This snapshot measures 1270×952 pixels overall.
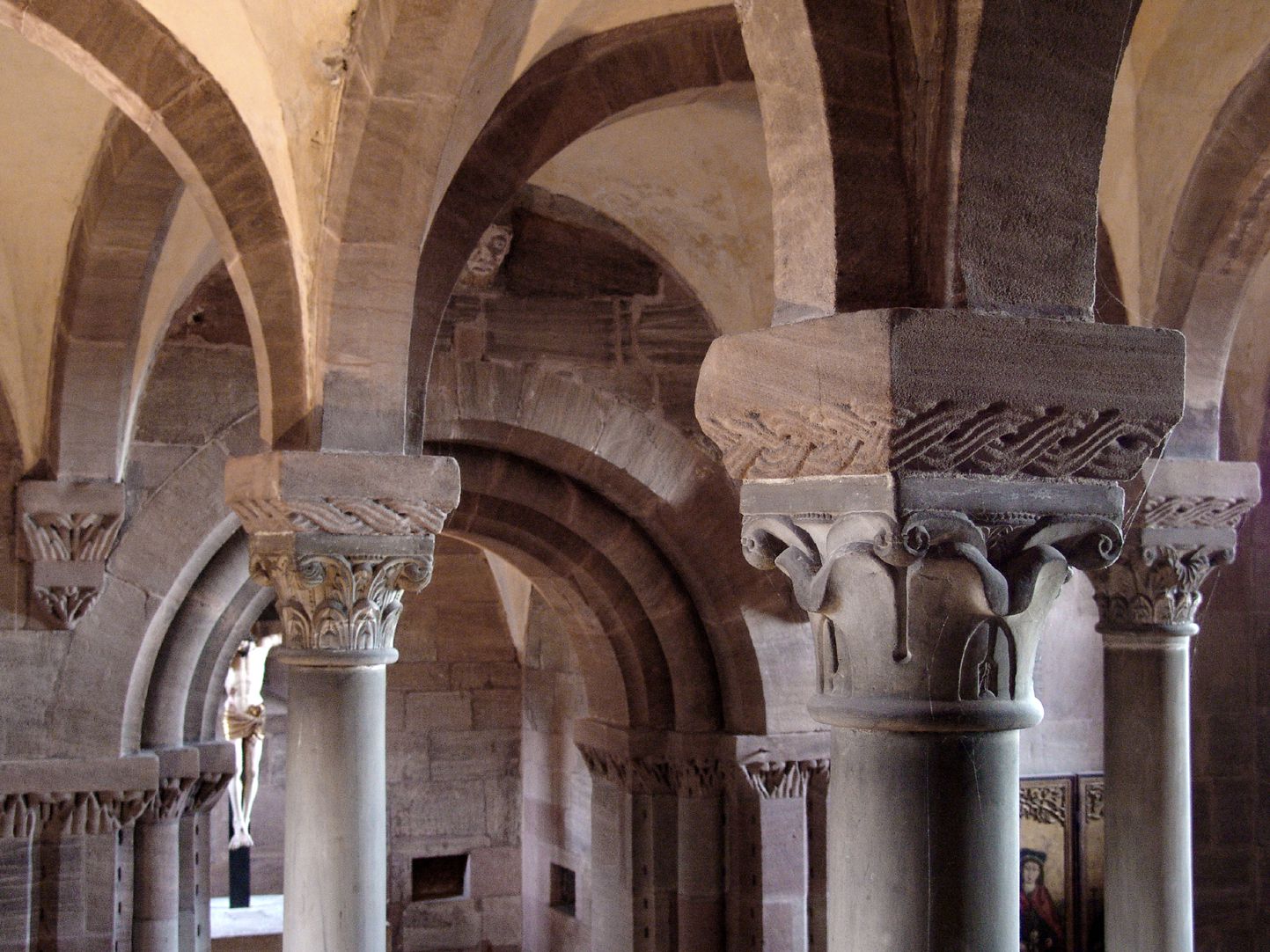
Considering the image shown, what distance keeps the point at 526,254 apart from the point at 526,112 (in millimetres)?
2172

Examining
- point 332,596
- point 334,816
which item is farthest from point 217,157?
→ point 334,816

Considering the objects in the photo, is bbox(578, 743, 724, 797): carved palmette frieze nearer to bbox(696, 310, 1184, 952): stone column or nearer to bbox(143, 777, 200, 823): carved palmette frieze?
bbox(143, 777, 200, 823): carved palmette frieze

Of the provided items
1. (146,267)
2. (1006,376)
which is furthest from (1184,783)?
(146,267)

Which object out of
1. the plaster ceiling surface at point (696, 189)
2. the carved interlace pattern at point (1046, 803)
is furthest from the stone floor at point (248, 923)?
the plaster ceiling surface at point (696, 189)

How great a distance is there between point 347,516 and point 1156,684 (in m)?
2.84

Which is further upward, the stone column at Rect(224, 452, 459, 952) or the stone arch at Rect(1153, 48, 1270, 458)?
the stone arch at Rect(1153, 48, 1270, 458)

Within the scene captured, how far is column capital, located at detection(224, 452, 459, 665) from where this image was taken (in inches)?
181

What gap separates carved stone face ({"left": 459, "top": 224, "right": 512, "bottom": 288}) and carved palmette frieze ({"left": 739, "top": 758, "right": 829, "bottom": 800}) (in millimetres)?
2678

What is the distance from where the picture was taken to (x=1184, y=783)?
5.19 metres

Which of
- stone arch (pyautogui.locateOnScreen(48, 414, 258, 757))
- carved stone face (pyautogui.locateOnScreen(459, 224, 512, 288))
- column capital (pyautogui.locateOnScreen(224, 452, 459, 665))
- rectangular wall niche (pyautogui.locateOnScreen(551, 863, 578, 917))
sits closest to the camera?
column capital (pyautogui.locateOnScreen(224, 452, 459, 665))

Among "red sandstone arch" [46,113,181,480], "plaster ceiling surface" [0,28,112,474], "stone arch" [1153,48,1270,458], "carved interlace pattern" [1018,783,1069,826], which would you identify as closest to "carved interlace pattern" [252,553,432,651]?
"red sandstone arch" [46,113,181,480]

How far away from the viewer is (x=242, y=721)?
37.4ft

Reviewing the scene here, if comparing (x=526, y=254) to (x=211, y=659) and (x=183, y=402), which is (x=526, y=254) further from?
(x=211, y=659)

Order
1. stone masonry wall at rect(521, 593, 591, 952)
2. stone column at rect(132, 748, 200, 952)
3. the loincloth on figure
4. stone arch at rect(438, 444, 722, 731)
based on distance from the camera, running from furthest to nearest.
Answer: the loincloth on figure → stone masonry wall at rect(521, 593, 591, 952) → stone arch at rect(438, 444, 722, 731) → stone column at rect(132, 748, 200, 952)
